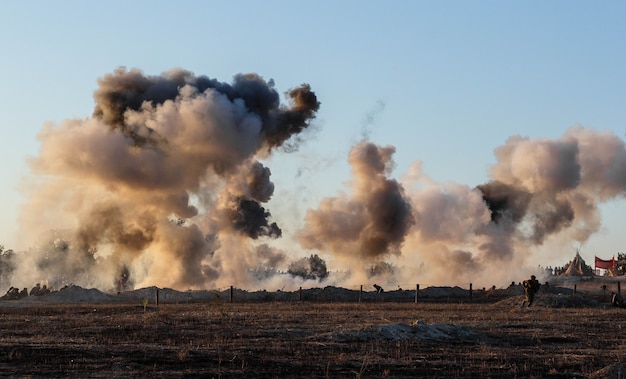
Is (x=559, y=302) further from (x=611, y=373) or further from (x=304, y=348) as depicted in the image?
(x=611, y=373)

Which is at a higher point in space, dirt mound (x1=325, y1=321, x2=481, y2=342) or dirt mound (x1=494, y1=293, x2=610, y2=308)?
dirt mound (x1=494, y1=293, x2=610, y2=308)

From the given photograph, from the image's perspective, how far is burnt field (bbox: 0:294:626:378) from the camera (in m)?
22.4

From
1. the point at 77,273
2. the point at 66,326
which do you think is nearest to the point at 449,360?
the point at 66,326

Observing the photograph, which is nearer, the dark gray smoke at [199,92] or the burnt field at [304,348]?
the burnt field at [304,348]

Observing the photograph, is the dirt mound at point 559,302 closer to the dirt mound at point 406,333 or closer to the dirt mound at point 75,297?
the dirt mound at point 406,333

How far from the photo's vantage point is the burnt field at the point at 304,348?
22422mm

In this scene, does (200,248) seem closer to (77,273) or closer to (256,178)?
(256,178)

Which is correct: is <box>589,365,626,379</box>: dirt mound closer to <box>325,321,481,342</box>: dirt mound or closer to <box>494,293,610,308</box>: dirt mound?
<box>325,321,481,342</box>: dirt mound

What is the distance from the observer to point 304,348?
27281 millimetres

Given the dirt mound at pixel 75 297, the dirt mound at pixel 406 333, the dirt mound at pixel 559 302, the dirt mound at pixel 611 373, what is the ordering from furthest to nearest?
1. the dirt mound at pixel 75 297
2. the dirt mound at pixel 559 302
3. the dirt mound at pixel 406 333
4. the dirt mound at pixel 611 373

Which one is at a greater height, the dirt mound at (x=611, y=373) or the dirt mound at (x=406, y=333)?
the dirt mound at (x=406, y=333)

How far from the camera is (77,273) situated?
114 m

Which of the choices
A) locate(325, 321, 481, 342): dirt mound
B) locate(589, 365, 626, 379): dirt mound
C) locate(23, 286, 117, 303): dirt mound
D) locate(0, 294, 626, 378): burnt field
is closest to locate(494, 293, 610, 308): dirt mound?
locate(0, 294, 626, 378): burnt field

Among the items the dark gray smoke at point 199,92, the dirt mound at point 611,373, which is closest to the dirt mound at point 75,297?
the dark gray smoke at point 199,92
